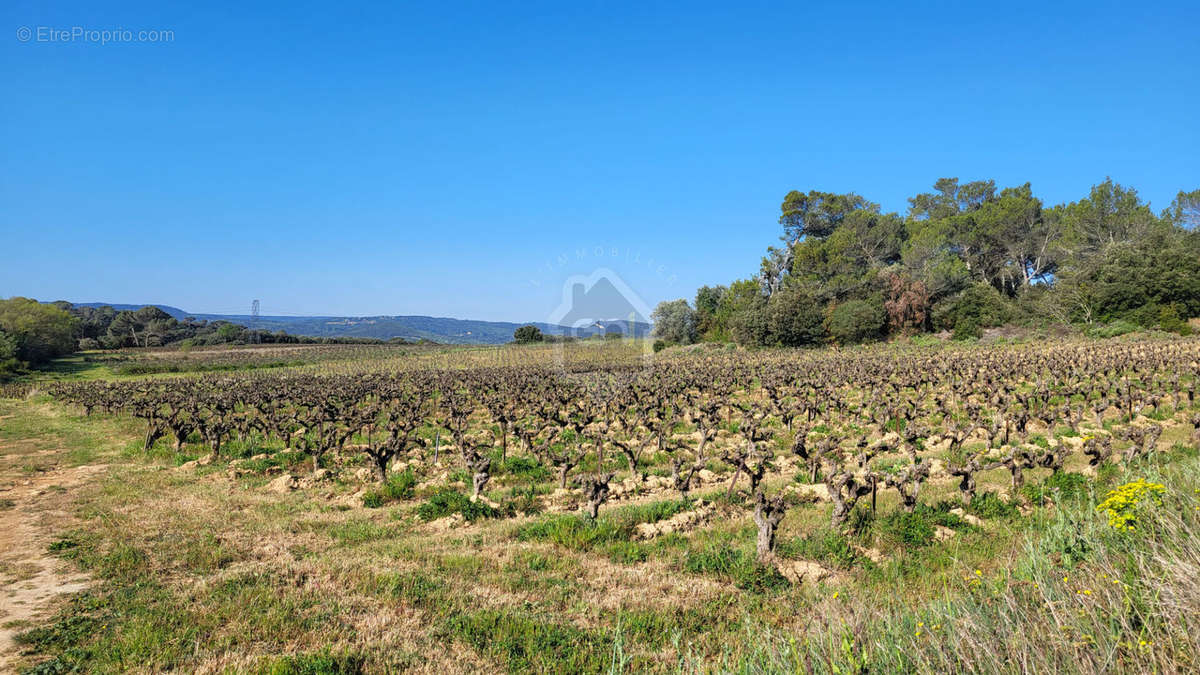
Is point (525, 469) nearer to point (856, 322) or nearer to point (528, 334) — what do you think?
point (856, 322)

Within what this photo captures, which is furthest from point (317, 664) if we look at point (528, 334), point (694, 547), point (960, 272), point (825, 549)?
point (528, 334)

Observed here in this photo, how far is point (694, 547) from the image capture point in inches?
291

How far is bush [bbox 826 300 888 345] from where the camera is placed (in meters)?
50.3

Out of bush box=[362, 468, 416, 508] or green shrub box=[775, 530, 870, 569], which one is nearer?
green shrub box=[775, 530, 870, 569]

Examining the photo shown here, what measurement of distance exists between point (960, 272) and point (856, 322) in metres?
13.7

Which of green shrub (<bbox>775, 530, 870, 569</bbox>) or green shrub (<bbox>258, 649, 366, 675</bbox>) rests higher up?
green shrub (<bbox>775, 530, 870, 569</bbox>)

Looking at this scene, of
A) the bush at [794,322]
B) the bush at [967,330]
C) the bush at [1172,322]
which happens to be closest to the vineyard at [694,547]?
the bush at [1172,322]

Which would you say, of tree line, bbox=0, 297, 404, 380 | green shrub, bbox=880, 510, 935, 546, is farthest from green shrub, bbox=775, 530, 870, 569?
tree line, bbox=0, 297, 404, 380

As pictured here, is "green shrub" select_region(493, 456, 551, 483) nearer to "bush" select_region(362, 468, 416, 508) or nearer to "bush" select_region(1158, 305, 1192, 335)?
"bush" select_region(362, 468, 416, 508)

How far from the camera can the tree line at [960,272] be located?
42.4 m

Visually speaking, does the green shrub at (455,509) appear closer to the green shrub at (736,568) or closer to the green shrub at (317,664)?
the green shrub at (736,568)

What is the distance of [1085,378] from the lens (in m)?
21.3

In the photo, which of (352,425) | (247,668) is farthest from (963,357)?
(247,668)

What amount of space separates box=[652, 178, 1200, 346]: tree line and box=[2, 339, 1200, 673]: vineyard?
35.4 meters
